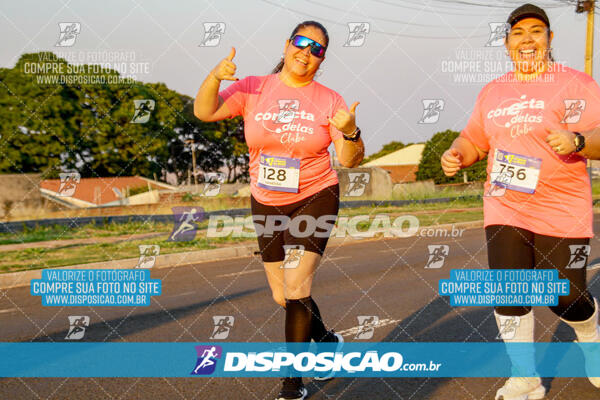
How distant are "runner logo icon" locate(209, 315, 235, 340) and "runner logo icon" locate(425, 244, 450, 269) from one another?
4.55 m

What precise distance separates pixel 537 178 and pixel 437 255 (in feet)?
27.2

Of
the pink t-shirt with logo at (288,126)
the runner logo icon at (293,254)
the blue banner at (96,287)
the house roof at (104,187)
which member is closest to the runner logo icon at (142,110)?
the blue banner at (96,287)

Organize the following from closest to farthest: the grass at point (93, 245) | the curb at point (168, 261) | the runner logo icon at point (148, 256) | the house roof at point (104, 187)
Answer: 1. the curb at point (168, 261)
2. the runner logo icon at point (148, 256)
3. the grass at point (93, 245)
4. the house roof at point (104, 187)

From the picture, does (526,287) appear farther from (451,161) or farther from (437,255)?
(437,255)

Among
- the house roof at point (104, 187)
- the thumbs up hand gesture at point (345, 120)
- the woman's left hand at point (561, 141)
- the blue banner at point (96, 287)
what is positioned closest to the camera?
the woman's left hand at point (561, 141)

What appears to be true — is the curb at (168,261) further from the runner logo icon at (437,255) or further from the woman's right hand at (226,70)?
the woman's right hand at (226,70)

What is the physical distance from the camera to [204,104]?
143 inches

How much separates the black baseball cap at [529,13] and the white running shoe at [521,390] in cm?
209

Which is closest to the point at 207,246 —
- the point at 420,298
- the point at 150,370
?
the point at 420,298

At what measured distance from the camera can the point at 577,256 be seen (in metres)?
3.45

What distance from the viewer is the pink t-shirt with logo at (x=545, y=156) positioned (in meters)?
3.45

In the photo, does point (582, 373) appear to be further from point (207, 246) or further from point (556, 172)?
point (207, 246)

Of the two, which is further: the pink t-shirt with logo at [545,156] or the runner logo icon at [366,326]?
the runner logo icon at [366,326]

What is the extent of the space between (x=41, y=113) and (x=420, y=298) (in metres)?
43.4
